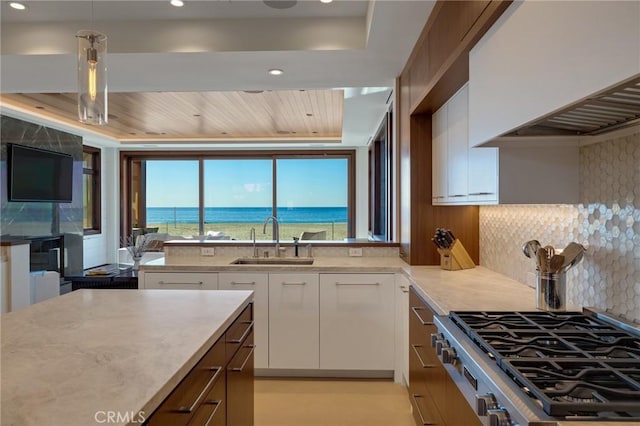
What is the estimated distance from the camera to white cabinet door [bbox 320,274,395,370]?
3021mm

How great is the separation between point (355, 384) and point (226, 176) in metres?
6.57

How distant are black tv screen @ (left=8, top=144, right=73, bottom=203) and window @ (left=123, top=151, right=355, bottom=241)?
1854 mm

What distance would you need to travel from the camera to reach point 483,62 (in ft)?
5.41

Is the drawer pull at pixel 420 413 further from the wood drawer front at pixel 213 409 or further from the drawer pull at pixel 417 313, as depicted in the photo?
the wood drawer front at pixel 213 409

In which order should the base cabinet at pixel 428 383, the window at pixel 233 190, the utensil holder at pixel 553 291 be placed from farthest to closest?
the window at pixel 233 190, the utensil holder at pixel 553 291, the base cabinet at pixel 428 383

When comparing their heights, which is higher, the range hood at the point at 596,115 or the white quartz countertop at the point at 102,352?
the range hood at the point at 596,115

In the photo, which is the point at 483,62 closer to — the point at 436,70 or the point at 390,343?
the point at 436,70

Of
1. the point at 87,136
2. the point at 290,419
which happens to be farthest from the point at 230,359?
the point at 87,136

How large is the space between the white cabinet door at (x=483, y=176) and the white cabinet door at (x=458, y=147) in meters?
0.08

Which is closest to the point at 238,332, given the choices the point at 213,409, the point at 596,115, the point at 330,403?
the point at 213,409

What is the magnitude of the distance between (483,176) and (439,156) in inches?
33.4

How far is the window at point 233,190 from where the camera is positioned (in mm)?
8367

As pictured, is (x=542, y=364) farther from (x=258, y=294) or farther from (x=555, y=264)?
(x=258, y=294)

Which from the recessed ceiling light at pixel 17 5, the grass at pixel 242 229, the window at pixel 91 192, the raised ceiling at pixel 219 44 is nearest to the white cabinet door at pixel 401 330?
the raised ceiling at pixel 219 44
